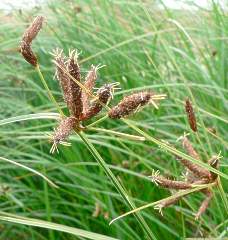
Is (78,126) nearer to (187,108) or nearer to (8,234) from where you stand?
(187,108)

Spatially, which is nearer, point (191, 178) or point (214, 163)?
point (214, 163)

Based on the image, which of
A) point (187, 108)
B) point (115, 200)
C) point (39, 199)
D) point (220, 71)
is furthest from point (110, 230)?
point (187, 108)

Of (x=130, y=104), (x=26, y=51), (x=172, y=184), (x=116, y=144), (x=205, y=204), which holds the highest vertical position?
(x=26, y=51)

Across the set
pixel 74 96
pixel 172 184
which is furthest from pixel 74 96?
pixel 172 184

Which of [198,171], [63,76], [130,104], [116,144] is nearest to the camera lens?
[130,104]

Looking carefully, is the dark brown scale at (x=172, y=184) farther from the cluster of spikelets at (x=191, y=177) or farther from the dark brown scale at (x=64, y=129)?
the dark brown scale at (x=64, y=129)

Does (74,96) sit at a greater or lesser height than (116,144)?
greater

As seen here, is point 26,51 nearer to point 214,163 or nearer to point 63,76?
point 63,76
